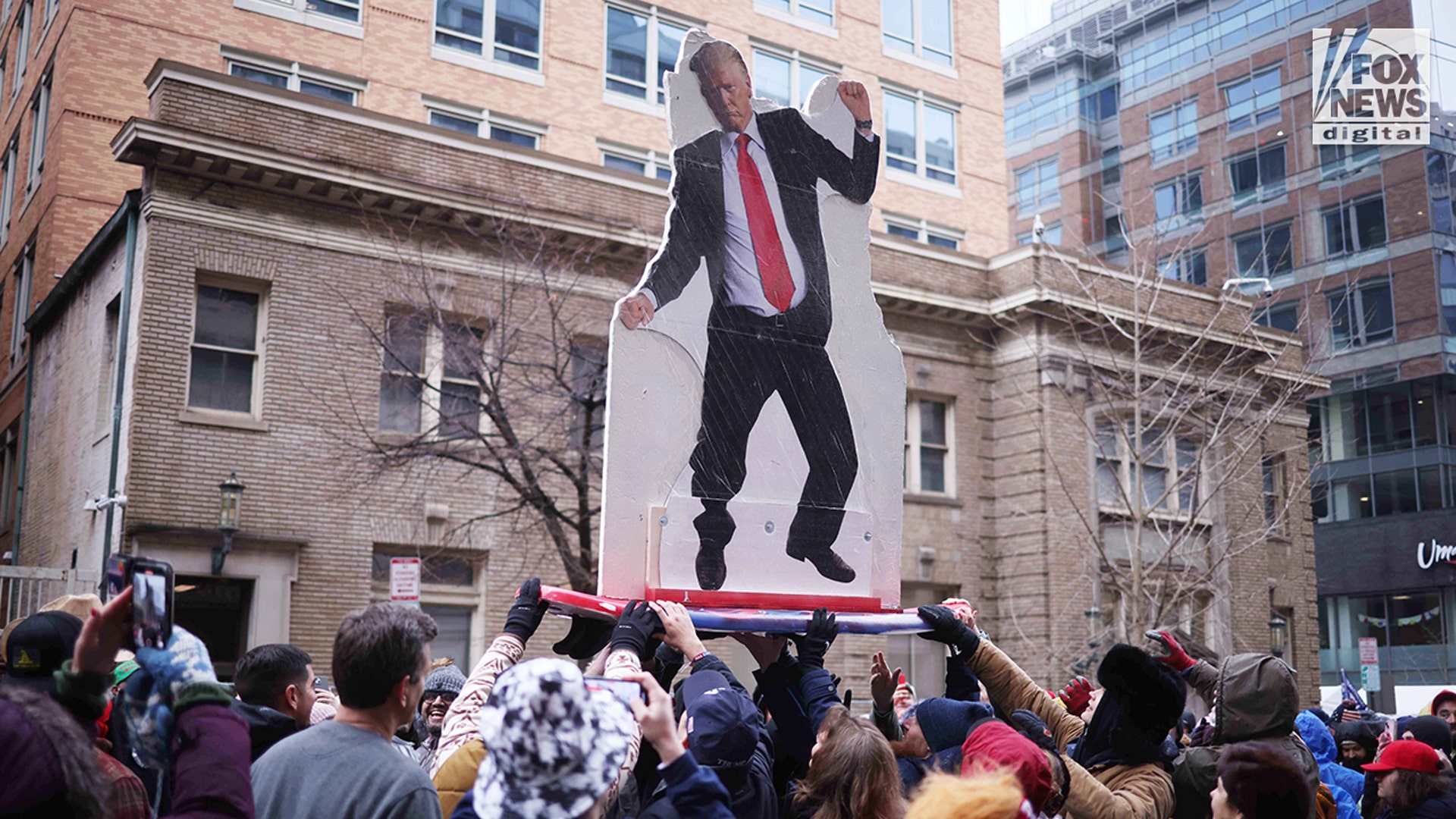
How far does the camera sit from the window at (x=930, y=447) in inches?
965

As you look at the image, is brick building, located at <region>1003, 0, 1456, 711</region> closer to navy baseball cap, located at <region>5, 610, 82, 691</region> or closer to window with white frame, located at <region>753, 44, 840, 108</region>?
window with white frame, located at <region>753, 44, 840, 108</region>

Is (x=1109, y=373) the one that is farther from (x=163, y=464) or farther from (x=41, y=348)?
(x=41, y=348)

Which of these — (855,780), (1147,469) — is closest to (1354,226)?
(1147,469)

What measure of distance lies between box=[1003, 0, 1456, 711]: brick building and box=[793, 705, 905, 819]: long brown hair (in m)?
37.8

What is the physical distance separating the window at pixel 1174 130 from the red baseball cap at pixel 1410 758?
1816 inches

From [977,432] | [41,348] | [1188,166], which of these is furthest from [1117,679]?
[1188,166]

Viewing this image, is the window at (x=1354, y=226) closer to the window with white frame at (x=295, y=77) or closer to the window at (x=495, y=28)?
the window at (x=495, y=28)

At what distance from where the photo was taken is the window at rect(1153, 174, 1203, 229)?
46.6m

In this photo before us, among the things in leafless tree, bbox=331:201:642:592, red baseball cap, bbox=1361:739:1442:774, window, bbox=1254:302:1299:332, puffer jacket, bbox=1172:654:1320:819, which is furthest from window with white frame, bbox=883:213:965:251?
puffer jacket, bbox=1172:654:1320:819

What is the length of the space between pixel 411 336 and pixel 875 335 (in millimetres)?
13474

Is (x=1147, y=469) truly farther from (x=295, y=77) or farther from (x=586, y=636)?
(x=586, y=636)

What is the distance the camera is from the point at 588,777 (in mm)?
2773

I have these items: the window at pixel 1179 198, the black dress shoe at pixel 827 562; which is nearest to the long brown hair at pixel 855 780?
the black dress shoe at pixel 827 562

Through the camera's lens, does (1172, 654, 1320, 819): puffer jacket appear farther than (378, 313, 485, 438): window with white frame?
No
